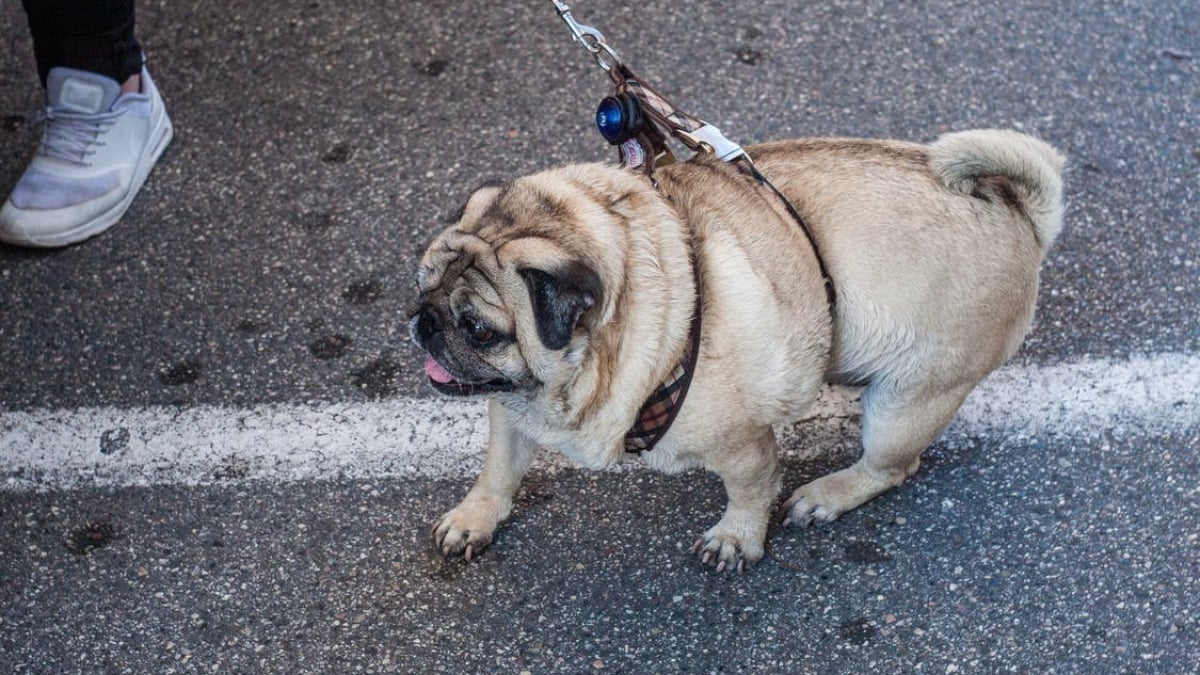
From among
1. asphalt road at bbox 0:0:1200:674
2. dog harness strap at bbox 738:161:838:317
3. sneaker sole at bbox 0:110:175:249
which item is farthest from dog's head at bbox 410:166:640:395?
sneaker sole at bbox 0:110:175:249

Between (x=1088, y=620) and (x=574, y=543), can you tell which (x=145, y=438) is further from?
(x=1088, y=620)

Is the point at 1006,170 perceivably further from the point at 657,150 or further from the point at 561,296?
the point at 561,296

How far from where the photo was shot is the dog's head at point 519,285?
1.99m

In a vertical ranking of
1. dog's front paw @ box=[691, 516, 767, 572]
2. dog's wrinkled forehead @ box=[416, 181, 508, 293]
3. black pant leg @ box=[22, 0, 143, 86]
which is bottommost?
dog's front paw @ box=[691, 516, 767, 572]

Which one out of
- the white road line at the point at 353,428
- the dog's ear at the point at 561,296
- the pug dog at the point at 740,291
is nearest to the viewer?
the dog's ear at the point at 561,296

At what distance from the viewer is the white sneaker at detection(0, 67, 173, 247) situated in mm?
3188

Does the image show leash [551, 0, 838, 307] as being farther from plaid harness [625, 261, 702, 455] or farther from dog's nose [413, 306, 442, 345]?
dog's nose [413, 306, 442, 345]

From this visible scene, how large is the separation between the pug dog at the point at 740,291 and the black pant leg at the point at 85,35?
152cm

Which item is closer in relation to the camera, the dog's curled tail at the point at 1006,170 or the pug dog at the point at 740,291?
the pug dog at the point at 740,291

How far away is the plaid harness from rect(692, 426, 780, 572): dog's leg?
0.16 metres

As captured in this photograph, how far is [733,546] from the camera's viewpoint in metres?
2.54

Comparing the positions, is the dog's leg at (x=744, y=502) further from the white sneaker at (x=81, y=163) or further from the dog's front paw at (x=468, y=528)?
the white sneaker at (x=81, y=163)

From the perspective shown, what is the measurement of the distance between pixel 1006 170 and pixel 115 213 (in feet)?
7.63

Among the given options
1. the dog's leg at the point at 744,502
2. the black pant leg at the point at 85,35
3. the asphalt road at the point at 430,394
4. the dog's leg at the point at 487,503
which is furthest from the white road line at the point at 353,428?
the black pant leg at the point at 85,35
